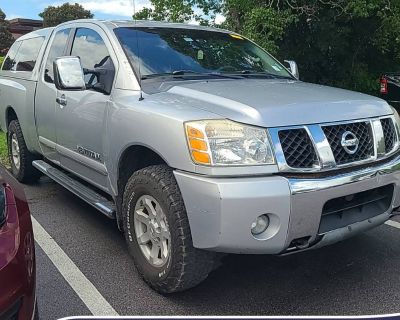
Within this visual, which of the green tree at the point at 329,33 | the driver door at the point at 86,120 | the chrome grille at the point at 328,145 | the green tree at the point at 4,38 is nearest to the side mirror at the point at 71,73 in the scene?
the driver door at the point at 86,120

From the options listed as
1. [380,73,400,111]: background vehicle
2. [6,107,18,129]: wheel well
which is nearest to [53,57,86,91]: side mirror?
[6,107,18,129]: wheel well

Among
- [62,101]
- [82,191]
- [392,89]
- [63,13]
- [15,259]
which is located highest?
[63,13]

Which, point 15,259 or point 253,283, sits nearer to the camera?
point 15,259

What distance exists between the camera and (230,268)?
378cm

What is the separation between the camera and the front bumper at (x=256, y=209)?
9.11 ft

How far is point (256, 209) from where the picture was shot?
110 inches

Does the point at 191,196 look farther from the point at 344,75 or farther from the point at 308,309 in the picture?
the point at 344,75

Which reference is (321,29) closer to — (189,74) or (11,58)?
(11,58)

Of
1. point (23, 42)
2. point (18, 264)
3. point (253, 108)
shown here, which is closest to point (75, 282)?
point (18, 264)

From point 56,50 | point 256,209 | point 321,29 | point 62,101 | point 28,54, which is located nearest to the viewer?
point 256,209

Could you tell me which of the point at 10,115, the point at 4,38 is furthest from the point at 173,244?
the point at 4,38

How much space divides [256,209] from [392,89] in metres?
8.13

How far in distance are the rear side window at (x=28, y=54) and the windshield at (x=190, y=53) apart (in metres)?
1.89

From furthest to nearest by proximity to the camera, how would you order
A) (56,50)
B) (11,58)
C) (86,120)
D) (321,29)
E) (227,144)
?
1. (321,29)
2. (11,58)
3. (56,50)
4. (86,120)
5. (227,144)
